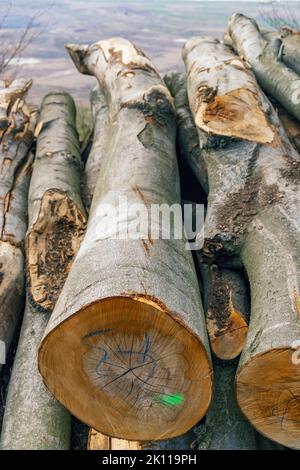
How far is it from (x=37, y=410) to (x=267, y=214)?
141 cm

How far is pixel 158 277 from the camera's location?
1.99 metres

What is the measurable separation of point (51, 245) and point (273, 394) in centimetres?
148

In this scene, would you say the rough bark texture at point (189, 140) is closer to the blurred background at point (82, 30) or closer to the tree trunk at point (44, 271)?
the tree trunk at point (44, 271)

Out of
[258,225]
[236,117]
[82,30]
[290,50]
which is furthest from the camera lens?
[82,30]

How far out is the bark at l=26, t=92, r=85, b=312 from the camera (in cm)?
275

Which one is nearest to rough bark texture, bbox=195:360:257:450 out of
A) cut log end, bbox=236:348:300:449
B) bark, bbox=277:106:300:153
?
cut log end, bbox=236:348:300:449

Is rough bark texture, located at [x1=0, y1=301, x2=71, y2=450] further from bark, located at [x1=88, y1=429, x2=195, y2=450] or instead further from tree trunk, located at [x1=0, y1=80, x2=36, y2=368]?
tree trunk, located at [x1=0, y1=80, x2=36, y2=368]

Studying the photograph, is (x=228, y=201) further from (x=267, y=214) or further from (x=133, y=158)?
(x=133, y=158)

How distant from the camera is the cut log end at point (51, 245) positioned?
2729 millimetres

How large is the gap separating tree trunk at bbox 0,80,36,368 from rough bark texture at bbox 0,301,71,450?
0.24m

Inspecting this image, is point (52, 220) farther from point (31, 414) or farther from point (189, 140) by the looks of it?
point (189, 140)

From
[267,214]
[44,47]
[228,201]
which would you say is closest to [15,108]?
[228,201]

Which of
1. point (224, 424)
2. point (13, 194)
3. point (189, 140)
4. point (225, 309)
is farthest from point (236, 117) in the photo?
point (224, 424)
